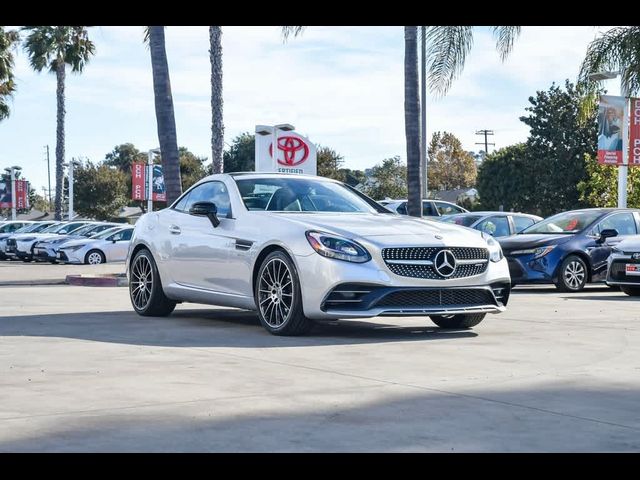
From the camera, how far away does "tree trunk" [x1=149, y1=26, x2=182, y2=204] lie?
22.8 metres

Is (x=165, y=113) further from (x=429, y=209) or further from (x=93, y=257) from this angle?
(x=93, y=257)

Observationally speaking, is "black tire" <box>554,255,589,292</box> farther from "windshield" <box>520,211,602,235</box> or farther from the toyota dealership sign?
the toyota dealership sign

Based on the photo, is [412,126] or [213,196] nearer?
[213,196]

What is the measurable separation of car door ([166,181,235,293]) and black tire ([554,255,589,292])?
321 inches

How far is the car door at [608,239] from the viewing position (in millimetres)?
18281

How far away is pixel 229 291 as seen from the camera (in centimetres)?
1080

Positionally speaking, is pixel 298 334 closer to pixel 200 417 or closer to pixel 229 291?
pixel 229 291

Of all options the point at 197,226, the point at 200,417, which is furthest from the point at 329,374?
the point at 197,226

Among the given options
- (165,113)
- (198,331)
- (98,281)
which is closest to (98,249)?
(165,113)

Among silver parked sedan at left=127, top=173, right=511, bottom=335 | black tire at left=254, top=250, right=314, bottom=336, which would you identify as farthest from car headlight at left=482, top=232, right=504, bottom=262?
black tire at left=254, top=250, right=314, bottom=336

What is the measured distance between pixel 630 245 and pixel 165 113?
10.6 m

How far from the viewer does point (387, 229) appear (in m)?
10.0
